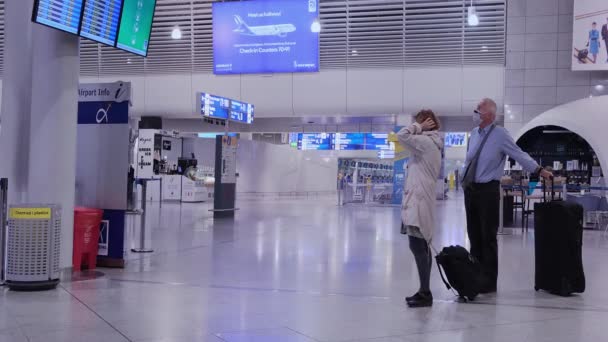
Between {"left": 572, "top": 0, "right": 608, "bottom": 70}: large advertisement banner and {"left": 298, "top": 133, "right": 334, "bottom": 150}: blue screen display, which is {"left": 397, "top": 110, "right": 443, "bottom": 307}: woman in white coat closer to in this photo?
{"left": 572, "top": 0, "right": 608, "bottom": 70}: large advertisement banner

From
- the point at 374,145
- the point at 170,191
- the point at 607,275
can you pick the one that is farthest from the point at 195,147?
the point at 607,275

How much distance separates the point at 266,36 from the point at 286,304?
34.0ft

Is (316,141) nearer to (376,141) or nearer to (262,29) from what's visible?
(376,141)

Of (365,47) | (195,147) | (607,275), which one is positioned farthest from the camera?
(195,147)

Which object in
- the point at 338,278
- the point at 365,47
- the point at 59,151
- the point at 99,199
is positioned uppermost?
the point at 365,47

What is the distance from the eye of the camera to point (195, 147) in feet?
78.2

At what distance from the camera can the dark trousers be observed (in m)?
5.09

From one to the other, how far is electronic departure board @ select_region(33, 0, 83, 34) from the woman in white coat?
3.10 meters

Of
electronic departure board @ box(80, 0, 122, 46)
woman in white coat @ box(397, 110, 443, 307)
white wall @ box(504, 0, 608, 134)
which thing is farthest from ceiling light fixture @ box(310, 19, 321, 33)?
woman in white coat @ box(397, 110, 443, 307)

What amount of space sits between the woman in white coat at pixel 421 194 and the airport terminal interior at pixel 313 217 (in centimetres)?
2

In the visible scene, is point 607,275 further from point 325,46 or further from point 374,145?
point 374,145

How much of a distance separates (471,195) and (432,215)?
773mm

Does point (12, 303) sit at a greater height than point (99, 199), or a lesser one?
lesser

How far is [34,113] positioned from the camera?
5.52 m
